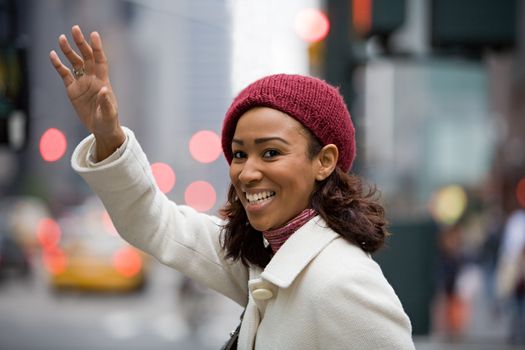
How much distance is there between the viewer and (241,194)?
2254 millimetres

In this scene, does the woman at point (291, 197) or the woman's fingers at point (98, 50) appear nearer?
the woman at point (291, 197)

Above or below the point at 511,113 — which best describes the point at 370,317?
above

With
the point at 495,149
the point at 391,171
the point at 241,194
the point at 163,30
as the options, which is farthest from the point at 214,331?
the point at 495,149

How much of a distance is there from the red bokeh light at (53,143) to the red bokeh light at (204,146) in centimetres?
166

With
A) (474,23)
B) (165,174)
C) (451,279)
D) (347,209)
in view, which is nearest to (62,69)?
(347,209)

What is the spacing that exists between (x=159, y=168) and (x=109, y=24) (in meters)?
3.72

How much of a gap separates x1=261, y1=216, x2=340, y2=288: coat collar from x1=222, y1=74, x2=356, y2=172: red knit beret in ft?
0.66

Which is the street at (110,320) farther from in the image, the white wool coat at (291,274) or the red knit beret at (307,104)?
the red knit beret at (307,104)

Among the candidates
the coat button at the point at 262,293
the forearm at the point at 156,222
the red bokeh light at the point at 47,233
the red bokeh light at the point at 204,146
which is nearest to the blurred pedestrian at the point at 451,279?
the red bokeh light at the point at 204,146

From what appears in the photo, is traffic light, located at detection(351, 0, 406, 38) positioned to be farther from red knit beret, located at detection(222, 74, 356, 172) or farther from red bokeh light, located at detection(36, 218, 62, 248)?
red bokeh light, located at detection(36, 218, 62, 248)

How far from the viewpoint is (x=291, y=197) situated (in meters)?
2.19

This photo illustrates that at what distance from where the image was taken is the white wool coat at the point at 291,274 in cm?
204

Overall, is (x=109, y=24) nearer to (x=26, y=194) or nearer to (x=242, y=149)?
(x=242, y=149)

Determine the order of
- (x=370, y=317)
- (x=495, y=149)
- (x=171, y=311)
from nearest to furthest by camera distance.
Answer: (x=370, y=317)
(x=171, y=311)
(x=495, y=149)
